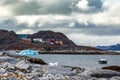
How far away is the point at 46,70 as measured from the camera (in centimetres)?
2519

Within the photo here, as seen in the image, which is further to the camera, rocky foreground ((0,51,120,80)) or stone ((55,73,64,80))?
stone ((55,73,64,80))

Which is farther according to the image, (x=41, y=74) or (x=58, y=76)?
(x=41, y=74)

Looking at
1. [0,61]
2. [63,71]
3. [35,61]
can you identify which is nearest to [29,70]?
[63,71]

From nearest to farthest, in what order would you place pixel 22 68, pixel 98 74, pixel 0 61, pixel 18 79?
1. pixel 18 79
2. pixel 22 68
3. pixel 98 74
4. pixel 0 61

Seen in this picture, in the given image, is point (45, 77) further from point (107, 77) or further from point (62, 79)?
point (107, 77)

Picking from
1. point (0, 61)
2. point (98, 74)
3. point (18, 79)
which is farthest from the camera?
point (0, 61)

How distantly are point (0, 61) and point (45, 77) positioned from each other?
6768 millimetres

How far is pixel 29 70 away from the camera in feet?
79.4

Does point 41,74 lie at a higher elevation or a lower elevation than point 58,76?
higher

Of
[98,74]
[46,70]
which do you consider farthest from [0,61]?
[98,74]

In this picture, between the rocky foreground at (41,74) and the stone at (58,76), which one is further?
the stone at (58,76)

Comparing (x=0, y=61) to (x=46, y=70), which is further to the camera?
(x=0, y=61)

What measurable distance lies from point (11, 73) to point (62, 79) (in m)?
2.77

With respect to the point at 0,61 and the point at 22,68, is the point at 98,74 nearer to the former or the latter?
the point at 22,68
